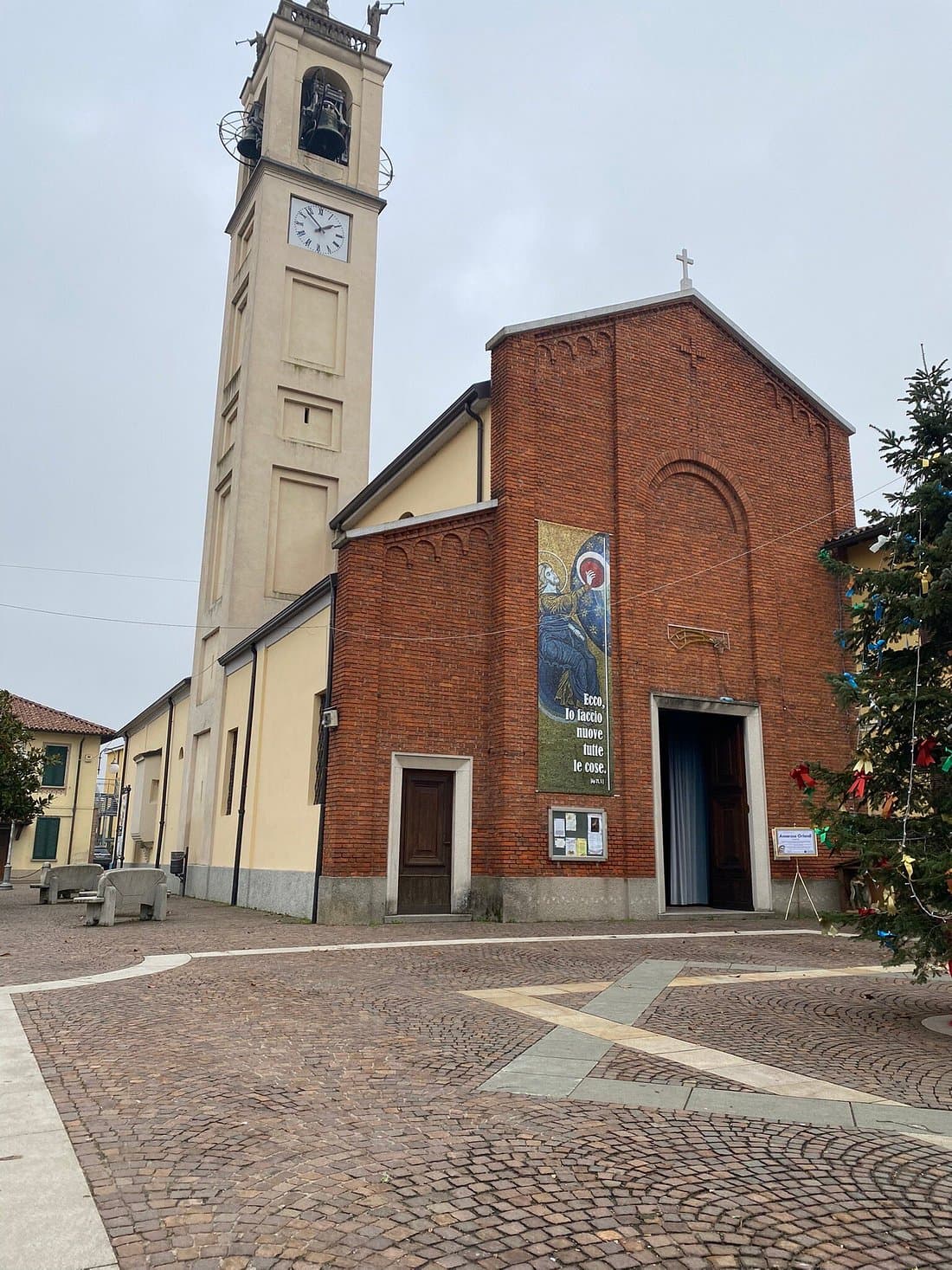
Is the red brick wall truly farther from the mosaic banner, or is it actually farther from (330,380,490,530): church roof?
(330,380,490,530): church roof

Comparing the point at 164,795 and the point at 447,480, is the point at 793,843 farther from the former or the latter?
the point at 164,795

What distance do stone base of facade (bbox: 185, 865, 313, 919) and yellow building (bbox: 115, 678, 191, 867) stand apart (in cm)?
346

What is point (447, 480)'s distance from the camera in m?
18.0

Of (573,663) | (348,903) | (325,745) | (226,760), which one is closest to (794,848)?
(573,663)

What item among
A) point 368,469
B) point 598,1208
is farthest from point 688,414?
point 598,1208

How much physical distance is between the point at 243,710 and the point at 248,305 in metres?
10.8

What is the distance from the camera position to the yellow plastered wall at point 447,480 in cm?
1667

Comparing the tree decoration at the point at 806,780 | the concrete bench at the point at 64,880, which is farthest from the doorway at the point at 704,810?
the concrete bench at the point at 64,880

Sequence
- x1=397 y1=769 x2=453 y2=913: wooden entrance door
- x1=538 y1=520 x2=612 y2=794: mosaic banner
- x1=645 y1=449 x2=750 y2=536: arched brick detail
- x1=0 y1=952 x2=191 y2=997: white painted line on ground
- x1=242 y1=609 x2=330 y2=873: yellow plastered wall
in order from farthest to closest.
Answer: x1=645 y1=449 x2=750 y2=536: arched brick detail → x1=242 y1=609 x2=330 y2=873: yellow plastered wall → x1=538 y1=520 x2=612 y2=794: mosaic banner → x1=397 y1=769 x2=453 y2=913: wooden entrance door → x1=0 y1=952 x2=191 y2=997: white painted line on ground

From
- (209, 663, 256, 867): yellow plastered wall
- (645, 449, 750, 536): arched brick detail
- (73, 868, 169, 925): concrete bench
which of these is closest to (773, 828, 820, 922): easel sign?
(645, 449, 750, 536): arched brick detail

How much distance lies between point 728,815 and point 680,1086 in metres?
13.4

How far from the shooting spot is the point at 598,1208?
3.16 m

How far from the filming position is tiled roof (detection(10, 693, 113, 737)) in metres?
39.2

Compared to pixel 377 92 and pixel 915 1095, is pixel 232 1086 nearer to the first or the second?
pixel 915 1095
